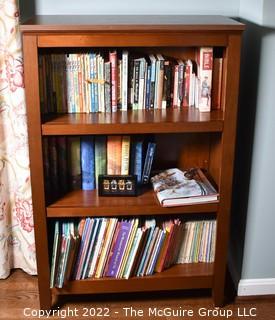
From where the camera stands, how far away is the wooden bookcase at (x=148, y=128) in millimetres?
1678

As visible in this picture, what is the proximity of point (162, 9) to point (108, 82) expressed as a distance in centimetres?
42

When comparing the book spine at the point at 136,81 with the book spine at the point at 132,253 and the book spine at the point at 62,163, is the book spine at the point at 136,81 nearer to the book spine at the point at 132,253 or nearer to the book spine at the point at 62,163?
the book spine at the point at 62,163

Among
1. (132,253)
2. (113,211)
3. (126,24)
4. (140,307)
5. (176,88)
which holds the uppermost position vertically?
(126,24)

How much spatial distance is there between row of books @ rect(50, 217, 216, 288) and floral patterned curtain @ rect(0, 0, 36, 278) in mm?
314

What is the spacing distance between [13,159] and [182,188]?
0.72m

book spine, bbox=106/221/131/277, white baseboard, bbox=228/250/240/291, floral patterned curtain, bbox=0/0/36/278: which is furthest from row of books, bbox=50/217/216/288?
floral patterned curtain, bbox=0/0/36/278

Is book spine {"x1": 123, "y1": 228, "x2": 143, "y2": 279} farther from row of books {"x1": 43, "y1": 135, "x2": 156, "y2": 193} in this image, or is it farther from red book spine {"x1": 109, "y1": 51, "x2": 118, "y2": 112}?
red book spine {"x1": 109, "y1": 51, "x2": 118, "y2": 112}

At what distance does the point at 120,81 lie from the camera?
6.18ft

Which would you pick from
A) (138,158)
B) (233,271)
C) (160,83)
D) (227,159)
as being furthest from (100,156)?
(233,271)

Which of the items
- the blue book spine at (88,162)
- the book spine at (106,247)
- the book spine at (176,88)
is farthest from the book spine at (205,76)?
the book spine at (106,247)

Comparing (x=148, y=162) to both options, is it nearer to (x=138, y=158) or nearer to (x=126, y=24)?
(x=138, y=158)

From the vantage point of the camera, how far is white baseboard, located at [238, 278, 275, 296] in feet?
6.95

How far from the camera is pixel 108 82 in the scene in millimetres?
1864

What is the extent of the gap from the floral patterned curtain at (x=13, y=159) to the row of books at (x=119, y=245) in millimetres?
314
